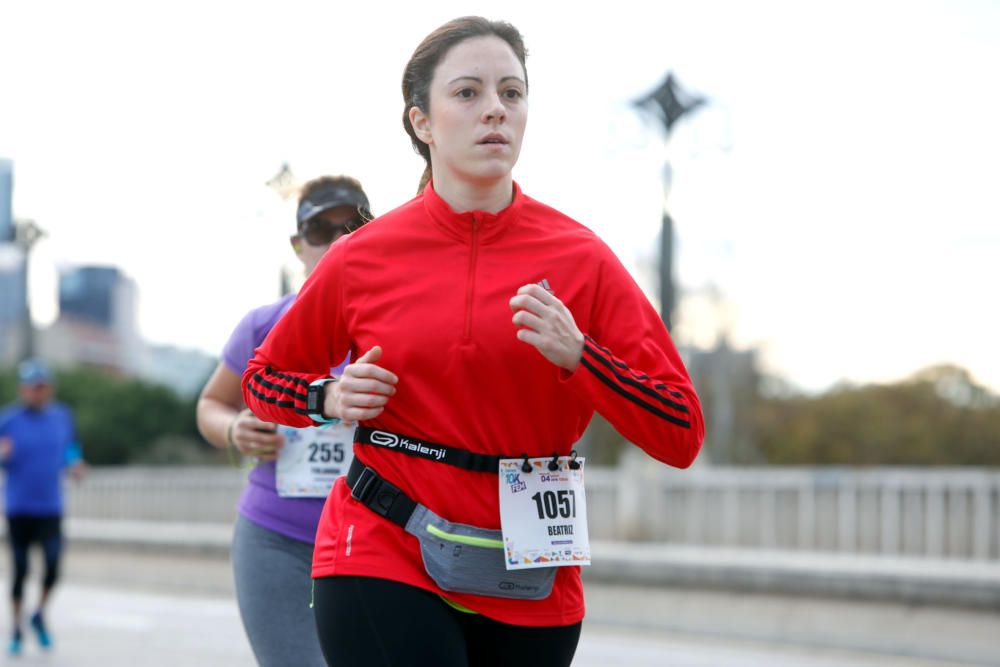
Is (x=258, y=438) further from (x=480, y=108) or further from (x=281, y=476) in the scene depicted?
(x=480, y=108)

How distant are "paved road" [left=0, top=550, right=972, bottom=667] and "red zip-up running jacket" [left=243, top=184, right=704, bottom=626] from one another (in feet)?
22.5

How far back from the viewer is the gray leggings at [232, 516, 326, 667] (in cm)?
370

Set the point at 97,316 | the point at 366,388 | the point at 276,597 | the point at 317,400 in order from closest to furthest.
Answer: the point at 366,388 → the point at 317,400 → the point at 276,597 → the point at 97,316

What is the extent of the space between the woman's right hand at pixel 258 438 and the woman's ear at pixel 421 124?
1381 mm

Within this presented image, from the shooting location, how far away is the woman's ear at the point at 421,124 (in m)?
2.86

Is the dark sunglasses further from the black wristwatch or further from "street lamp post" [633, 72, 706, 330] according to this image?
"street lamp post" [633, 72, 706, 330]

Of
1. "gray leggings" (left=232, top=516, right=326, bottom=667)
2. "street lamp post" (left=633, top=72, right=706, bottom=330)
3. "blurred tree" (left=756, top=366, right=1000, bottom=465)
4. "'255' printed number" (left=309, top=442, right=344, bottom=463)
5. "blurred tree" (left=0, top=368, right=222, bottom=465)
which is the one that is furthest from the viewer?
"blurred tree" (left=756, top=366, right=1000, bottom=465)

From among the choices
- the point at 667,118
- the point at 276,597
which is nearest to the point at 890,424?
the point at 667,118

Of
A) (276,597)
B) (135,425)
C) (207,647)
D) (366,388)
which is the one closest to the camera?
(366,388)

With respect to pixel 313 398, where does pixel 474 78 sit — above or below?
above

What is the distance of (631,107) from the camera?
1666 cm

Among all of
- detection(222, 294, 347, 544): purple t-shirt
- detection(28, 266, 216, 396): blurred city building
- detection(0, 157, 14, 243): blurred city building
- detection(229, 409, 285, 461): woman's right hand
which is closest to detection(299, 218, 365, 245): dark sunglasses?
detection(222, 294, 347, 544): purple t-shirt

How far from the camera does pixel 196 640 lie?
10.8 meters

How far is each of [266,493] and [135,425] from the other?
26139 mm
